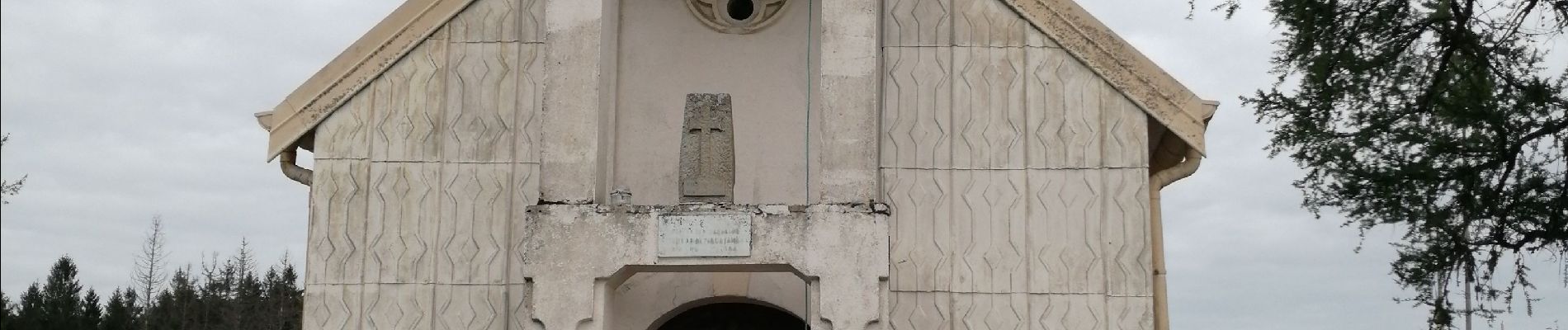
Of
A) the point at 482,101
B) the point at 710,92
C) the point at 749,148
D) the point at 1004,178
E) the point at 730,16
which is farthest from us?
the point at 730,16

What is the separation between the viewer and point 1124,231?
1368 centimetres

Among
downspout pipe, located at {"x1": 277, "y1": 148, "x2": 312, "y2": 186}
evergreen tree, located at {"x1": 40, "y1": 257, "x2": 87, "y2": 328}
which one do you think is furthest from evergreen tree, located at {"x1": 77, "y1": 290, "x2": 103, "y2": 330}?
downspout pipe, located at {"x1": 277, "y1": 148, "x2": 312, "y2": 186}

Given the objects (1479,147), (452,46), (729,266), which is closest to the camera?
(729,266)

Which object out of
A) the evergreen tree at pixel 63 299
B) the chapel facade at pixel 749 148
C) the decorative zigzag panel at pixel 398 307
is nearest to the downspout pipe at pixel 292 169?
the chapel facade at pixel 749 148

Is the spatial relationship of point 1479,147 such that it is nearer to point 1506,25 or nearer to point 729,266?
point 1506,25

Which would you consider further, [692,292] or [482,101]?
[482,101]

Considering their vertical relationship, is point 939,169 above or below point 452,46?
below

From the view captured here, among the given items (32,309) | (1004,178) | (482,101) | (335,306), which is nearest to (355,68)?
(482,101)

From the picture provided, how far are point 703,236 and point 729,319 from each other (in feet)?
8.16

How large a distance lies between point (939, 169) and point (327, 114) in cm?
507

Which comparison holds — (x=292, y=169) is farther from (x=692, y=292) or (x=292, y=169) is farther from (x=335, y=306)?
(x=692, y=292)

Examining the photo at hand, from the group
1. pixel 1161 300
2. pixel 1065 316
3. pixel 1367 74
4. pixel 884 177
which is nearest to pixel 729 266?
pixel 884 177

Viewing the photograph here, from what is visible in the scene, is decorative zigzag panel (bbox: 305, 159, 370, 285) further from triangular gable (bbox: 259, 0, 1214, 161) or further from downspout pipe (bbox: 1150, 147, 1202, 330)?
downspout pipe (bbox: 1150, 147, 1202, 330)

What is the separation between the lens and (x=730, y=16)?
48.8 ft
